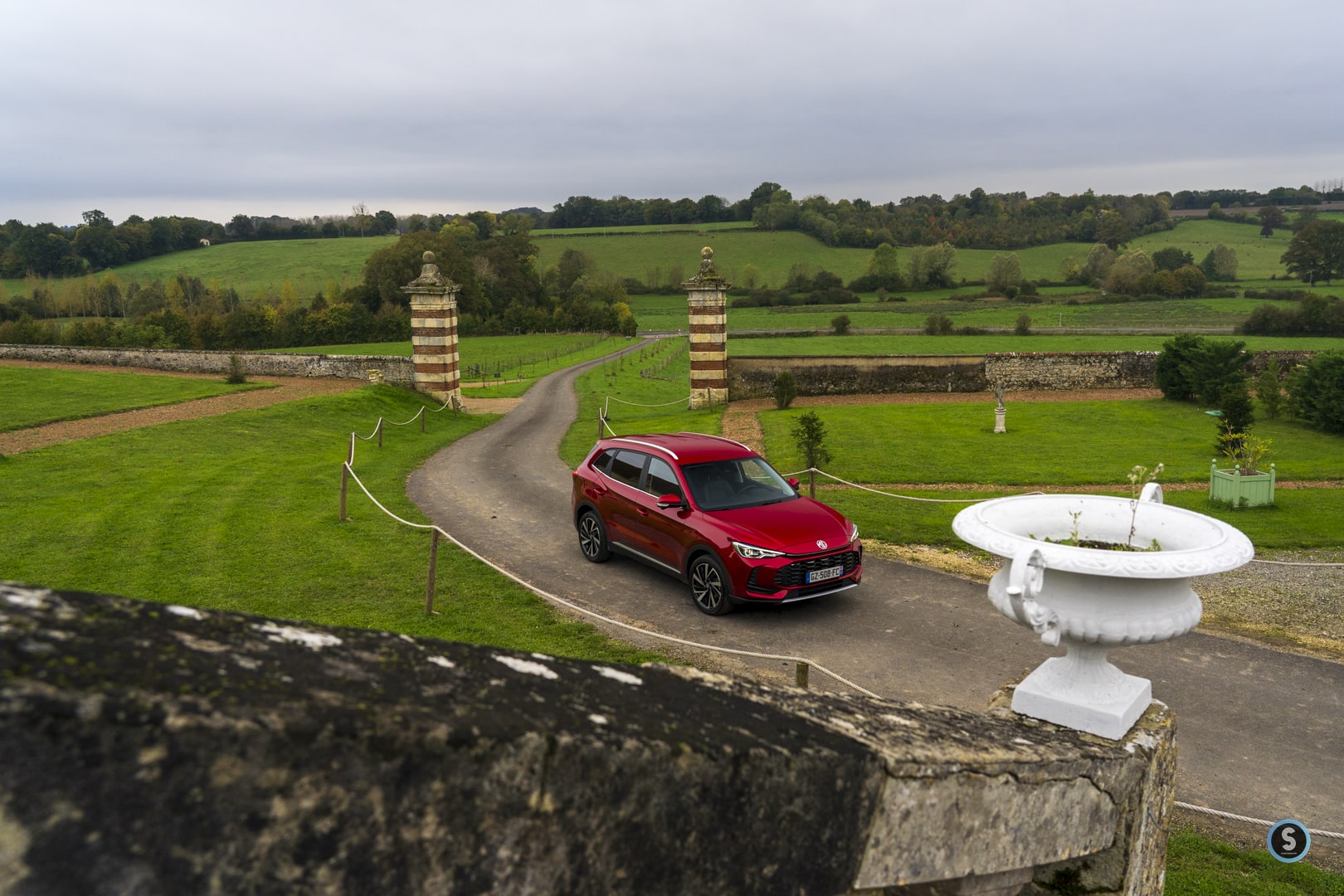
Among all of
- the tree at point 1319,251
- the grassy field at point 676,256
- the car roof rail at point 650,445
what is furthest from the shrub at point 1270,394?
the tree at point 1319,251

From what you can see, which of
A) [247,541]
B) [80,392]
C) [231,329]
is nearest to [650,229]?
[231,329]

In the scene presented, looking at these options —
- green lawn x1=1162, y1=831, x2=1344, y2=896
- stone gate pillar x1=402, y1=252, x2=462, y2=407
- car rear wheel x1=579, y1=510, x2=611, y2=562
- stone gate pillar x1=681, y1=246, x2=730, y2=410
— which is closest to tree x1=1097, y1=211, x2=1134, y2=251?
stone gate pillar x1=681, y1=246, x2=730, y2=410

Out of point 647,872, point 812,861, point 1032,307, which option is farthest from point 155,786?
point 1032,307

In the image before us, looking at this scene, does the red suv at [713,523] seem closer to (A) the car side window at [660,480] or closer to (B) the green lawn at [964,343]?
(A) the car side window at [660,480]

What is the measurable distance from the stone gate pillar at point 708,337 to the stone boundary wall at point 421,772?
26.9 m

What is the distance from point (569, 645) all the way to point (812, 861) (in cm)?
702

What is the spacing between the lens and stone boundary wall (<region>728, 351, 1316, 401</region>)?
30.1 meters

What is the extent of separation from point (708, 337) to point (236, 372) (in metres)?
16.0

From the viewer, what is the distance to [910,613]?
10297 mm

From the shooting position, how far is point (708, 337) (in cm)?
2927

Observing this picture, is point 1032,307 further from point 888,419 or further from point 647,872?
point 647,872

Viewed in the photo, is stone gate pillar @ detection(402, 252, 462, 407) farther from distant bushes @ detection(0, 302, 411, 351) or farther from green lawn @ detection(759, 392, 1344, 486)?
distant bushes @ detection(0, 302, 411, 351)

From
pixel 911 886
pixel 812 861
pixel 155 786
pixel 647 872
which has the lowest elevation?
pixel 911 886

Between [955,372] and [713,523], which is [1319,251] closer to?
[955,372]
